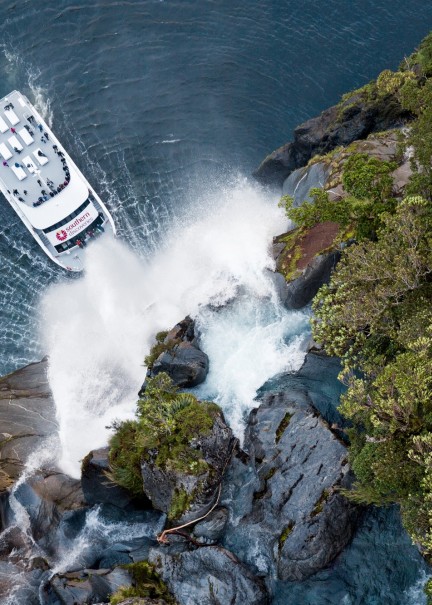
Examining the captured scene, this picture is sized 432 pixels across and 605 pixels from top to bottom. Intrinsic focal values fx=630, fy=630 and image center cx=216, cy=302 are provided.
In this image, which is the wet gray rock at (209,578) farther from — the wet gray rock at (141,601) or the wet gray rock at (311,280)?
the wet gray rock at (311,280)

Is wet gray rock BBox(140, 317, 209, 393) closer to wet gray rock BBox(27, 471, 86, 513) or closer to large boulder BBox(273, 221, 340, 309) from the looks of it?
large boulder BBox(273, 221, 340, 309)

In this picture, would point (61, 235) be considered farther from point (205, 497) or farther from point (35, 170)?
point (205, 497)

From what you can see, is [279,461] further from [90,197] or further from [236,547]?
[90,197]

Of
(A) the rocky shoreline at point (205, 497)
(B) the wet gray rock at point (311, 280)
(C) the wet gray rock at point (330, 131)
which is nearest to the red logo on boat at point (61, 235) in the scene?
(A) the rocky shoreline at point (205, 497)

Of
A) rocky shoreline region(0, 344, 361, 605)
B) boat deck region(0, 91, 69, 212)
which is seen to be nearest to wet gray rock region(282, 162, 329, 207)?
rocky shoreline region(0, 344, 361, 605)

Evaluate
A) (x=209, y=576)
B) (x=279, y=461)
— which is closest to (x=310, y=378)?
(x=279, y=461)

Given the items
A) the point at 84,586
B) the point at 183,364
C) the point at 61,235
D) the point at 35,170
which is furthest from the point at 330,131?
the point at 84,586
